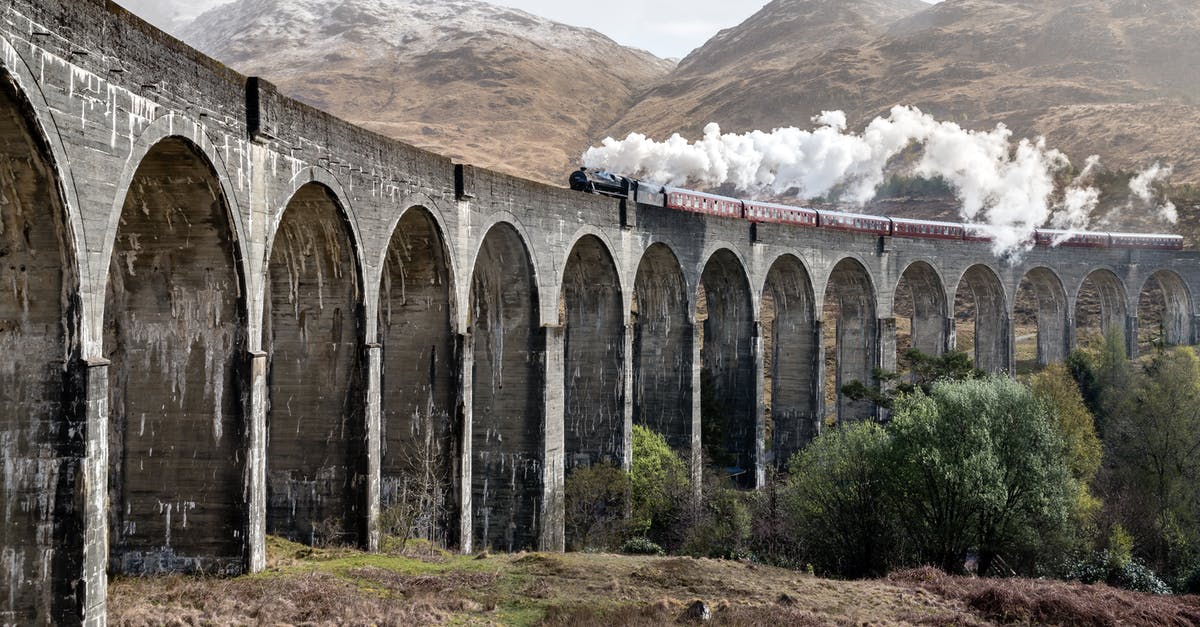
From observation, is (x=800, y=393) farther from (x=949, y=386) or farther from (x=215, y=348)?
(x=215, y=348)

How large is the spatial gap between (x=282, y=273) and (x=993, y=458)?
1724 centimetres

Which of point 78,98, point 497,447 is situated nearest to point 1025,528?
point 497,447

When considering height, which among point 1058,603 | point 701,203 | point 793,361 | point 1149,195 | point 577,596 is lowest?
point 1058,603

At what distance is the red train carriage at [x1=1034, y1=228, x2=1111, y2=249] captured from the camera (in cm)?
5162

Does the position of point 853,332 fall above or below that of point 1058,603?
above

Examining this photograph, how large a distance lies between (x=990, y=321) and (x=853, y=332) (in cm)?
1112

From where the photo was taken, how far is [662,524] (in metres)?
31.0

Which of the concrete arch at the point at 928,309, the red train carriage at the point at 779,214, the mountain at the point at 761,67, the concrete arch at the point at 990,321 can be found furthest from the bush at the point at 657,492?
the mountain at the point at 761,67

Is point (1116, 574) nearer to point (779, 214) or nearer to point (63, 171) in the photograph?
point (779, 214)

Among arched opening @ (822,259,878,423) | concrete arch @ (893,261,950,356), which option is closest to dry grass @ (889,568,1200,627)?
arched opening @ (822,259,878,423)

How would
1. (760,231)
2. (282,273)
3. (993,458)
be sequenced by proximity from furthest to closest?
(760,231), (993,458), (282,273)

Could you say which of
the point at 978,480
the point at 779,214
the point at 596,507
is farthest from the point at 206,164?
the point at 779,214

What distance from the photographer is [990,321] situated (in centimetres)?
5181

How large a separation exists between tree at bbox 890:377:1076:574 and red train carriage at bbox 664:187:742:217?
1146 centimetres
